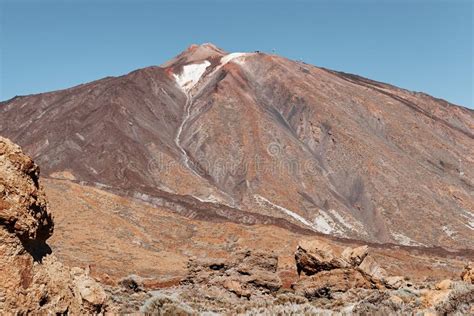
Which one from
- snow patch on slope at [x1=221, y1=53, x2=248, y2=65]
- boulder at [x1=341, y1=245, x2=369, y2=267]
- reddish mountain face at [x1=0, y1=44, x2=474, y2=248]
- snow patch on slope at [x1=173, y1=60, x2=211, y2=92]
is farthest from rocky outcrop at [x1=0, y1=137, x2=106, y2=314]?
snow patch on slope at [x1=221, y1=53, x2=248, y2=65]

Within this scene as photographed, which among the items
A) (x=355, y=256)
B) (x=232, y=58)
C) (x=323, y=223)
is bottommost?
(x=355, y=256)

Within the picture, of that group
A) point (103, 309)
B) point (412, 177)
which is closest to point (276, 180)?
point (412, 177)

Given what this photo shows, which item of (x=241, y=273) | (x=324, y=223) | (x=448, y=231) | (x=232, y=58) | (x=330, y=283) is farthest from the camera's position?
(x=232, y=58)

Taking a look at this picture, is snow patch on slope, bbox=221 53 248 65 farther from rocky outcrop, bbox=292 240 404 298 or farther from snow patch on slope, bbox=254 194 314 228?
rocky outcrop, bbox=292 240 404 298

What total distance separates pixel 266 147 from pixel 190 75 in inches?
1596

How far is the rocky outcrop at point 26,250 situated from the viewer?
452cm

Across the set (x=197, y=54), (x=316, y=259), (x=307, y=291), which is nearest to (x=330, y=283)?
(x=307, y=291)

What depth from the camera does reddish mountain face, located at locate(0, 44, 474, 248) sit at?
70.2m

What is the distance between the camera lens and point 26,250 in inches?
189

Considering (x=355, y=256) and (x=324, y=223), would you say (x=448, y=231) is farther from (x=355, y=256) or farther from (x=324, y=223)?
(x=355, y=256)

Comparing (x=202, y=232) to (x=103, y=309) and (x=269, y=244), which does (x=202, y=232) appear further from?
(x=103, y=309)

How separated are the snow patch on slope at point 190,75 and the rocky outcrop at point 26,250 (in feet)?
358

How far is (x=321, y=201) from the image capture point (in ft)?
247

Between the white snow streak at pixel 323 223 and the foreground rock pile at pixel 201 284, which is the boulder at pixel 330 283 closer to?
the foreground rock pile at pixel 201 284
